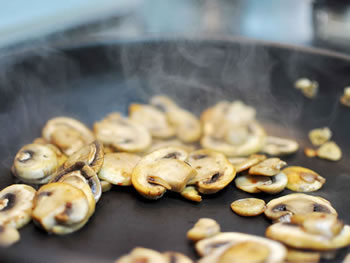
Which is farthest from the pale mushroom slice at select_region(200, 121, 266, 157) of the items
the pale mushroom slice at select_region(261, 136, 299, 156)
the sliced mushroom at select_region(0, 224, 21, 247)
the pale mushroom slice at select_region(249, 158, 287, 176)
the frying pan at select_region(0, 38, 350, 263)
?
the sliced mushroom at select_region(0, 224, 21, 247)

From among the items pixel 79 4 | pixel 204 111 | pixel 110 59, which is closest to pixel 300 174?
pixel 204 111

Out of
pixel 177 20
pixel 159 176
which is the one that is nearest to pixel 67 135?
pixel 159 176

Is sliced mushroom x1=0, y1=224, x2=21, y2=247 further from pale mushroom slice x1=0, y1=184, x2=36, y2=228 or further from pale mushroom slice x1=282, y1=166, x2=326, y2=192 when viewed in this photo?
pale mushroom slice x1=282, y1=166, x2=326, y2=192

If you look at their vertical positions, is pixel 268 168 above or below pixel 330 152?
above

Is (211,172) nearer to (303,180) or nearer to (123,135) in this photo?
(303,180)

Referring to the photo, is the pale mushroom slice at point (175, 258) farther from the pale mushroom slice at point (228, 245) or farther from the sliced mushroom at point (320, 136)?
the sliced mushroom at point (320, 136)

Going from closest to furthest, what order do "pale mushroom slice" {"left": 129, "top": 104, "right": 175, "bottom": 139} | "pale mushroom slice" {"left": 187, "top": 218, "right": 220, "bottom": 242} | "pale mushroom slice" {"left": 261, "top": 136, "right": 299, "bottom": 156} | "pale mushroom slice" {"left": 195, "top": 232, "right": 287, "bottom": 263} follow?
1. "pale mushroom slice" {"left": 195, "top": 232, "right": 287, "bottom": 263}
2. "pale mushroom slice" {"left": 187, "top": 218, "right": 220, "bottom": 242}
3. "pale mushroom slice" {"left": 261, "top": 136, "right": 299, "bottom": 156}
4. "pale mushroom slice" {"left": 129, "top": 104, "right": 175, "bottom": 139}
